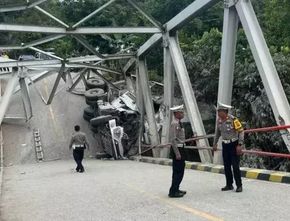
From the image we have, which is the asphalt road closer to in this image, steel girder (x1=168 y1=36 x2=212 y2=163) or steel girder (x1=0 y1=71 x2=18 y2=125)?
steel girder (x1=168 y1=36 x2=212 y2=163)

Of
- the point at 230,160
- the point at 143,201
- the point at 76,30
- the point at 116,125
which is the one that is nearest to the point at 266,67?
Answer: the point at 230,160

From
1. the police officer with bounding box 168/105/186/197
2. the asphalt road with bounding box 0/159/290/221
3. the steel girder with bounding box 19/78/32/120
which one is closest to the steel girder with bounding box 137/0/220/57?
the asphalt road with bounding box 0/159/290/221

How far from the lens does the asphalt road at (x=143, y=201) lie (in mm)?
7176

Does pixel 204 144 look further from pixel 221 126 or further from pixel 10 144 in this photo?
pixel 10 144

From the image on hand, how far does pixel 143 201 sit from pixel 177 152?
104cm

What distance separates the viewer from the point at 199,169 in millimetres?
13695

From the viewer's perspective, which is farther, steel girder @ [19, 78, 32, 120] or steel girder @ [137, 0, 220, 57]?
steel girder @ [19, 78, 32, 120]

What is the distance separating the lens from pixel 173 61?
57.6 feet

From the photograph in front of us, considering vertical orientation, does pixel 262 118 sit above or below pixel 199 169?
above

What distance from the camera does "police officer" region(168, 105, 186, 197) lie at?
873cm

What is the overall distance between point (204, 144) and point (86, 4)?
33461mm

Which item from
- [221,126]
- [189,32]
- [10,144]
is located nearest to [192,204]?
[221,126]

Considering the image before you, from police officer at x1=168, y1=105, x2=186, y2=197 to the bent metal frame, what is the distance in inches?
107

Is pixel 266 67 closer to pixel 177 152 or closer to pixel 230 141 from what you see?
pixel 230 141
